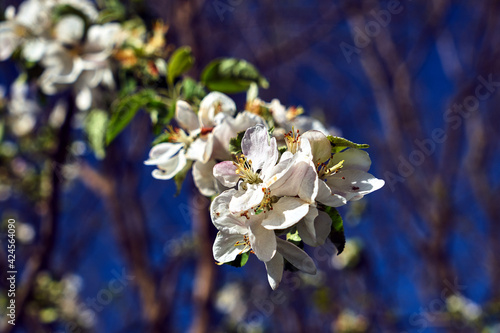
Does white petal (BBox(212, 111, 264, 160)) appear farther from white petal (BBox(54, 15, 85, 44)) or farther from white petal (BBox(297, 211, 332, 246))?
white petal (BBox(54, 15, 85, 44))

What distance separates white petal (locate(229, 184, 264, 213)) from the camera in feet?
1.99

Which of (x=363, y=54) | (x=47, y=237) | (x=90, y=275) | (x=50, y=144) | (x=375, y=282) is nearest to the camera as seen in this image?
(x=47, y=237)

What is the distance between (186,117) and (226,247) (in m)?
0.30

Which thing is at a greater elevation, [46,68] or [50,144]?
[46,68]

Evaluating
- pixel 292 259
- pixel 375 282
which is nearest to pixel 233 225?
pixel 292 259

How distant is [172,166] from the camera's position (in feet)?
2.71

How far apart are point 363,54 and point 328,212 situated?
3980 millimetres

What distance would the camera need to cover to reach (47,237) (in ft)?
5.37

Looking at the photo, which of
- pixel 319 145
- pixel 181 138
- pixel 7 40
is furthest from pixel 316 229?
pixel 7 40

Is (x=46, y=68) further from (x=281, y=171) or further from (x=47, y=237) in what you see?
(x=281, y=171)

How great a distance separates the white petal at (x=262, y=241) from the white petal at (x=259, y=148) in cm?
9

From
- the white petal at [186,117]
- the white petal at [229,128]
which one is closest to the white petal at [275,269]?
the white petal at [229,128]

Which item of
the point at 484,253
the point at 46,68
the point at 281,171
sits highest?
the point at 281,171

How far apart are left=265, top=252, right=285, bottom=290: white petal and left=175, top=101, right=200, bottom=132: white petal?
1.10ft
